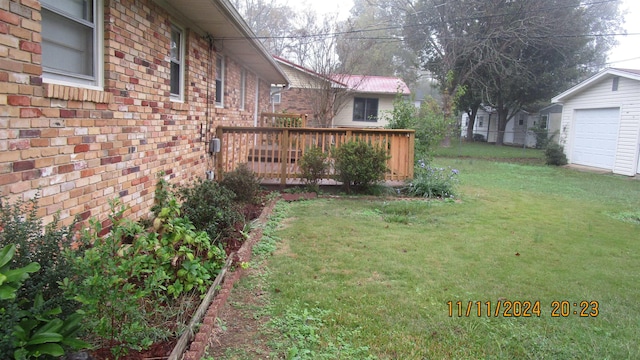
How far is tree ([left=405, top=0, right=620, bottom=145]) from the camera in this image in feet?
76.0

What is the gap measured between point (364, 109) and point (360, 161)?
16592mm

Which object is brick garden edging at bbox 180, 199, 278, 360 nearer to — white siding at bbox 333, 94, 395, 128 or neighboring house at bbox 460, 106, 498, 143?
white siding at bbox 333, 94, 395, 128

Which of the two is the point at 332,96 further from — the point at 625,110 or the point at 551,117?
the point at 551,117

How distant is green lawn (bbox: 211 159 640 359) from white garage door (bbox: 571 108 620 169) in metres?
9.24

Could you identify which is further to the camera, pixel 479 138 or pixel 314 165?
pixel 479 138

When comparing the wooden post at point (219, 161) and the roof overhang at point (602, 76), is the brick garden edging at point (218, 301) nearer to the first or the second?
the wooden post at point (219, 161)

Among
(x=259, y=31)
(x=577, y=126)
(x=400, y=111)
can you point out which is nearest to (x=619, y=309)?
(x=400, y=111)

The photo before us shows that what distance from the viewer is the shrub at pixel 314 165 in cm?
824

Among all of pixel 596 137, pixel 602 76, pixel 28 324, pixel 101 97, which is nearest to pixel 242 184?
pixel 101 97

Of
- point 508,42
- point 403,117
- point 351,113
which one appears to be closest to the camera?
point 403,117

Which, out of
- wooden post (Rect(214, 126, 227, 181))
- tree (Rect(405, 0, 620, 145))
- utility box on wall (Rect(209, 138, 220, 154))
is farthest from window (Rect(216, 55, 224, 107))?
tree (Rect(405, 0, 620, 145))

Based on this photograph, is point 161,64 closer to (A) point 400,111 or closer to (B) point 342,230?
(B) point 342,230

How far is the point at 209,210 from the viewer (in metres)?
4.62

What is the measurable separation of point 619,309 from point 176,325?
3476 mm
